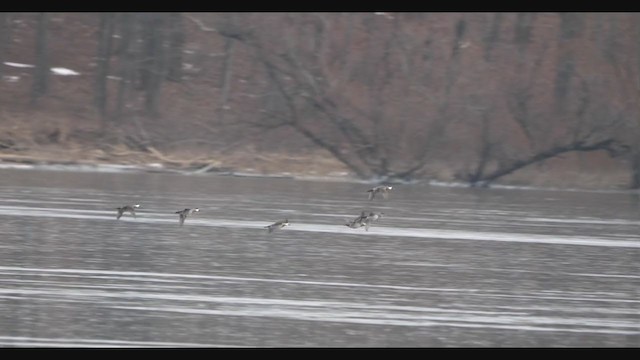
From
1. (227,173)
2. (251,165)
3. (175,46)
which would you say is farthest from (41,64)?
(227,173)

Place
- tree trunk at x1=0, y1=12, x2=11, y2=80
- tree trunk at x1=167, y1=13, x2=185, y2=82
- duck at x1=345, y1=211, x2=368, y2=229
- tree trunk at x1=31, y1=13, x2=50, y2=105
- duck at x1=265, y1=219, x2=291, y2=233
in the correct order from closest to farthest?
duck at x1=265, y1=219, x2=291, y2=233 < duck at x1=345, y1=211, x2=368, y2=229 < tree trunk at x1=31, y1=13, x2=50, y2=105 < tree trunk at x1=167, y1=13, x2=185, y2=82 < tree trunk at x1=0, y1=12, x2=11, y2=80

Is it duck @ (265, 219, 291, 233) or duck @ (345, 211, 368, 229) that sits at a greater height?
duck @ (265, 219, 291, 233)

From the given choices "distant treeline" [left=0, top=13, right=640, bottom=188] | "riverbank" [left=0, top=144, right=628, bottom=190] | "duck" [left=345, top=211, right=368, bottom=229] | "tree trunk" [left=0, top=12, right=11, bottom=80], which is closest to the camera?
"duck" [left=345, top=211, right=368, bottom=229]

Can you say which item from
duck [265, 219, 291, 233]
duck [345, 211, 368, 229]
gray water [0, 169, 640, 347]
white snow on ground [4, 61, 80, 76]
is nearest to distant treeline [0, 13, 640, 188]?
white snow on ground [4, 61, 80, 76]

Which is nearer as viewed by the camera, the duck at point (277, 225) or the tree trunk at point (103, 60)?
the duck at point (277, 225)

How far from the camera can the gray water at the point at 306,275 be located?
14820mm

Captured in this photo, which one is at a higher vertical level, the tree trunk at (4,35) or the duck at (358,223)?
the duck at (358,223)

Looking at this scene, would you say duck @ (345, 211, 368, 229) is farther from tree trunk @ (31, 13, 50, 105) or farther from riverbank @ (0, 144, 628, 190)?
tree trunk @ (31, 13, 50, 105)

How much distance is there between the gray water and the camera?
14.8m

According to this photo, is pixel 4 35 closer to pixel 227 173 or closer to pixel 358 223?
pixel 227 173

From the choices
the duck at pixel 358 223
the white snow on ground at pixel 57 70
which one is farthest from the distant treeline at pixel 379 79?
the duck at pixel 358 223

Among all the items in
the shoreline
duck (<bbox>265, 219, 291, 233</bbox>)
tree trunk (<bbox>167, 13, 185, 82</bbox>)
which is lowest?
the shoreline

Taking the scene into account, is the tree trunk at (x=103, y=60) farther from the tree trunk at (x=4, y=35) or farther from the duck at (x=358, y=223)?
the duck at (x=358, y=223)
